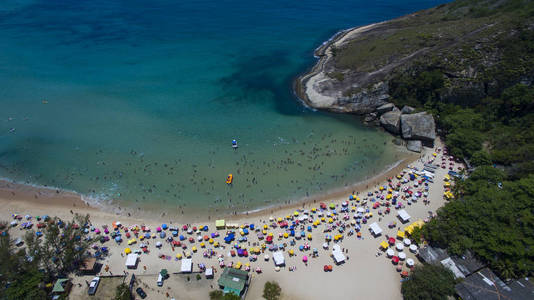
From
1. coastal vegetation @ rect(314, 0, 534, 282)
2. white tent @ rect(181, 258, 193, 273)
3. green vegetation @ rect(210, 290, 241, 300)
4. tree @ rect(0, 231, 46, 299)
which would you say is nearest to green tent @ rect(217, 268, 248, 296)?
green vegetation @ rect(210, 290, 241, 300)

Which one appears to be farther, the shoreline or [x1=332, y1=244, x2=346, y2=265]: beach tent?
the shoreline

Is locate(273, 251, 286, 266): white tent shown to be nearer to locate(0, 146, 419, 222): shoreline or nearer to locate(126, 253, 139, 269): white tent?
locate(0, 146, 419, 222): shoreline

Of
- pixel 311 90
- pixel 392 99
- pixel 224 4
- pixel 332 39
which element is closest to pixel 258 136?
pixel 311 90

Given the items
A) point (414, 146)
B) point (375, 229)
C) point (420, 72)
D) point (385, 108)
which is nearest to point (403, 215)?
point (375, 229)

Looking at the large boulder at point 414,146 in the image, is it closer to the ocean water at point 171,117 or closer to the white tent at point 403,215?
the ocean water at point 171,117

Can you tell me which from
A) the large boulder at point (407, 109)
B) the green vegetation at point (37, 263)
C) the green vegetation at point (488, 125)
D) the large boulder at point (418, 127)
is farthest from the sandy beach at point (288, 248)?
the large boulder at point (407, 109)

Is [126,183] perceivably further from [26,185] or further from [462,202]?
[462,202]

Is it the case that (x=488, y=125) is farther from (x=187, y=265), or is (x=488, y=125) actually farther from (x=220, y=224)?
(x=187, y=265)
